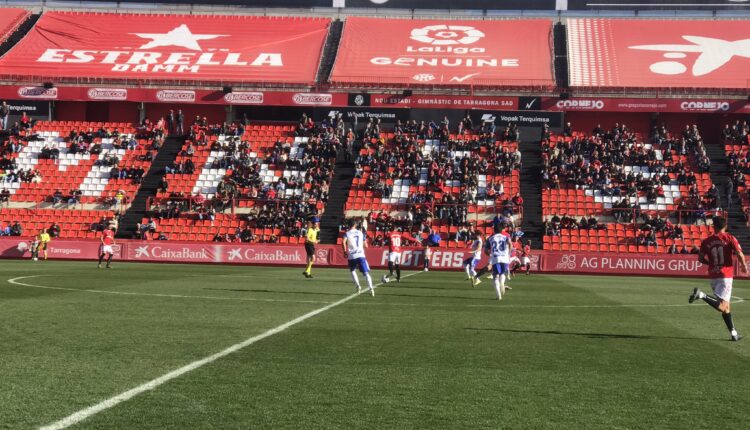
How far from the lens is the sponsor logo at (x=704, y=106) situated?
53.3 metres

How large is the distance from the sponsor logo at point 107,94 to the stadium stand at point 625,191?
97.6ft

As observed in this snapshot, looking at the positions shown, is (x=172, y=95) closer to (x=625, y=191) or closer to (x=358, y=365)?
(x=625, y=191)

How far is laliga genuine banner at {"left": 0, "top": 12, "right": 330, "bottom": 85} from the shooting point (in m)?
60.1

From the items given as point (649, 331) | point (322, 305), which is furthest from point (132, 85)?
point (649, 331)

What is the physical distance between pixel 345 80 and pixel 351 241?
128ft

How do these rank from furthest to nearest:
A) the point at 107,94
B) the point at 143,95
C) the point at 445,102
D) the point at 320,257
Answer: the point at 107,94 → the point at 143,95 → the point at 445,102 → the point at 320,257

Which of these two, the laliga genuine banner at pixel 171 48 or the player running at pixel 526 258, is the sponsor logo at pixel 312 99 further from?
the player running at pixel 526 258

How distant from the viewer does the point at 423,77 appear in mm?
58656

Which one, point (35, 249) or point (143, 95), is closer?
point (35, 249)

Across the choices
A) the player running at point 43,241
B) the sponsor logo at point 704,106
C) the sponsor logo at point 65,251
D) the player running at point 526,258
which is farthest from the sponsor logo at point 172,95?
the sponsor logo at point 704,106

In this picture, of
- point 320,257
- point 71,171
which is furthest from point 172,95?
point 320,257

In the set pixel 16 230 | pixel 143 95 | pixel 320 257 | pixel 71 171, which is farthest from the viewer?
pixel 143 95

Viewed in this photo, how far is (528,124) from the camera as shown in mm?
54594

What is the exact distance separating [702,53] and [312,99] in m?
29.7
